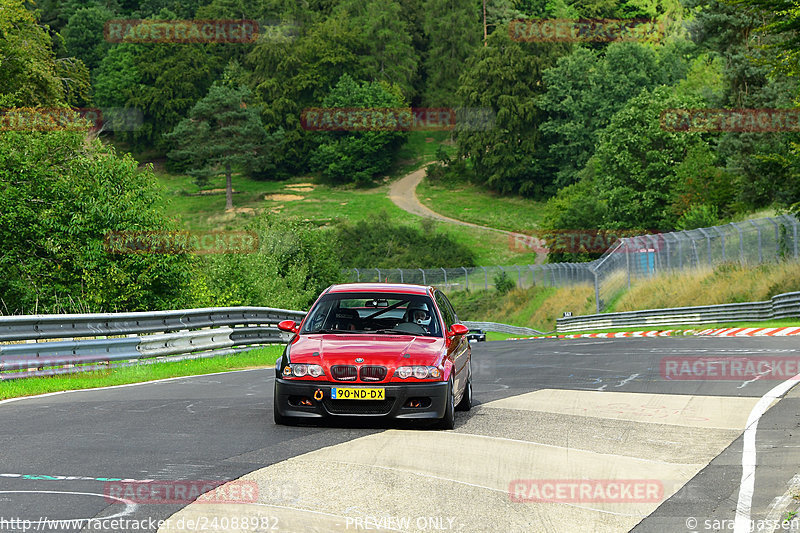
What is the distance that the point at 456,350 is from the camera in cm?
1107

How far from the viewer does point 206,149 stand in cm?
11762

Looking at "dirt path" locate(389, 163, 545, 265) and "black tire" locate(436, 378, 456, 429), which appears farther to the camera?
"dirt path" locate(389, 163, 545, 265)

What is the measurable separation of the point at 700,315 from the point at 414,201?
2814 inches

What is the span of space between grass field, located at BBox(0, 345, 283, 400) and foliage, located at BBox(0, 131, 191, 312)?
12040 millimetres

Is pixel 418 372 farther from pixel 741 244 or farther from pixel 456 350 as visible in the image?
pixel 741 244

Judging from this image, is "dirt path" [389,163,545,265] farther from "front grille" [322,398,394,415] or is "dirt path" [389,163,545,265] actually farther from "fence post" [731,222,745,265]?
"front grille" [322,398,394,415]

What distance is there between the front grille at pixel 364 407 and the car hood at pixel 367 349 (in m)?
0.36

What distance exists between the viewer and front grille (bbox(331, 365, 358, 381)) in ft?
32.4

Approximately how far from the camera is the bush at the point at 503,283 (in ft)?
224

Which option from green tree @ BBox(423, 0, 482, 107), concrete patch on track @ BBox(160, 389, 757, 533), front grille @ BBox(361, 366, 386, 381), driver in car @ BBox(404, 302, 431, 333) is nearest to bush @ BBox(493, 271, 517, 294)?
concrete patch on track @ BBox(160, 389, 757, 533)

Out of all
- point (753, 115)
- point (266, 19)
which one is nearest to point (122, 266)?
point (753, 115)

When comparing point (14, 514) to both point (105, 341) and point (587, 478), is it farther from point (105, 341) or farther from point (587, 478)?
point (105, 341)

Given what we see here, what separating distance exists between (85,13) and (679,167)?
10221 centimetres

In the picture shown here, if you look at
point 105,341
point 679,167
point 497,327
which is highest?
point 105,341
